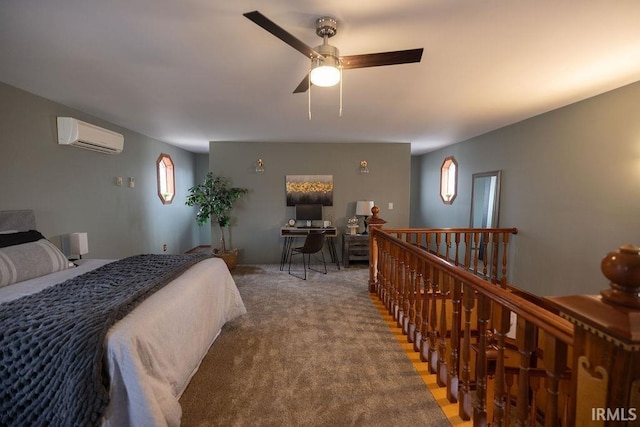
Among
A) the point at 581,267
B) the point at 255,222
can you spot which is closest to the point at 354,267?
the point at 255,222

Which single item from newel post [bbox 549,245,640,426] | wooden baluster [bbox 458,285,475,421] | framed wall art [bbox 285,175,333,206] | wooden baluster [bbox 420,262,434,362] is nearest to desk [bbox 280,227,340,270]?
framed wall art [bbox 285,175,333,206]

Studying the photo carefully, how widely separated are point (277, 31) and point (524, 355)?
1.82m

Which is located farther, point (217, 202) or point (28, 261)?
point (217, 202)

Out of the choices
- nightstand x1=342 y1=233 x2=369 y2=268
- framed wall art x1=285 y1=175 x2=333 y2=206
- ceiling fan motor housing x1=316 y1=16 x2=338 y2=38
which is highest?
ceiling fan motor housing x1=316 y1=16 x2=338 y2=38

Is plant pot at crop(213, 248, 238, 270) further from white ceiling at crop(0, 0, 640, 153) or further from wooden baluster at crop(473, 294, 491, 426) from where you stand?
wooden baluster at crop(473, 294, 491, 426)

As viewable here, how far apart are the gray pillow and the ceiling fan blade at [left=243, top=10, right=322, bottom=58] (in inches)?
99.3

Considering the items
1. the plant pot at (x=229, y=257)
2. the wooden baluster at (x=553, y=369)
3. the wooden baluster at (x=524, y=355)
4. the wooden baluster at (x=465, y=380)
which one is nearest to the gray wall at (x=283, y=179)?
the plant pot at (x=229, y=257)

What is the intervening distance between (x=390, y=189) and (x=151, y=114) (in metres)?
4.16

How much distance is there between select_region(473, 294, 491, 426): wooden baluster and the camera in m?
1.30

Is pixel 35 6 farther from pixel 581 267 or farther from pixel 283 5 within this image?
pixel 581 267

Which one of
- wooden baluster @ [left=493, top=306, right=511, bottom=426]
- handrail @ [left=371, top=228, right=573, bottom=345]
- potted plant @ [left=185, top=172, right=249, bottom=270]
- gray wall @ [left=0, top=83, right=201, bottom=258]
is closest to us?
handrail @ [left=371, top=228, right=573, bottom=345]

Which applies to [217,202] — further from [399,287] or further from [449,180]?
[449,180]

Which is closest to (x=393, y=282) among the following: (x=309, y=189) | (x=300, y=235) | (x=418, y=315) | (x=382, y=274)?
(x=382, y=274)

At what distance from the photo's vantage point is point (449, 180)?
6.18 m
